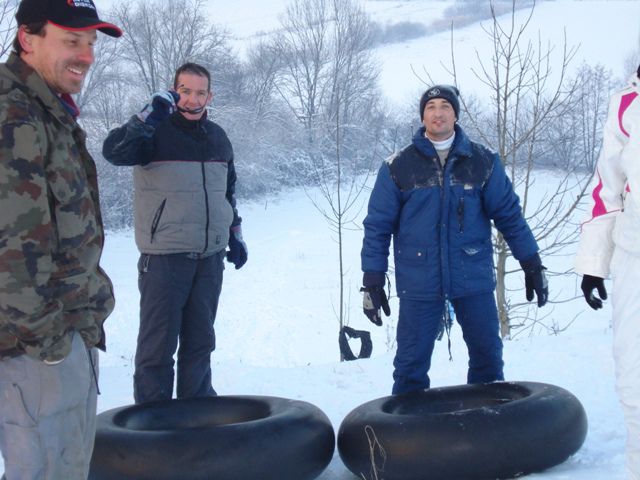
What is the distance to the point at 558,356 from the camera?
5.46m

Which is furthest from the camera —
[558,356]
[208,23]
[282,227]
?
[208,23]

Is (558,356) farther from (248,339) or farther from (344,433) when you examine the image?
(248,339)

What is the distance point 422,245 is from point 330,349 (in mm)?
9444

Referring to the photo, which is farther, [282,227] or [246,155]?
[246,155]

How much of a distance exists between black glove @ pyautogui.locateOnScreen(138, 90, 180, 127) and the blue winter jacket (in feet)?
3.93

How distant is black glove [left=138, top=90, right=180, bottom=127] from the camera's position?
145 inches

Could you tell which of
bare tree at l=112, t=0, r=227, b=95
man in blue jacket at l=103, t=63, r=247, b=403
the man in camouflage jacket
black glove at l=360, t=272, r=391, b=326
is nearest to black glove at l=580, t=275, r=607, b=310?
black glove at l=360, t=272, r=391, b=326

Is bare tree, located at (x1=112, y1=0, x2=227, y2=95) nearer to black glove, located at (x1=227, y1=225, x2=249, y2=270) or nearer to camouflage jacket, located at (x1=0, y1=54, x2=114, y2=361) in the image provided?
black glove, located at (x1=227, y1=225, x2=249, y2=270)

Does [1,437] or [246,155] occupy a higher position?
[246,155]

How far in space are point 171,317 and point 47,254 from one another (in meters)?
1.92

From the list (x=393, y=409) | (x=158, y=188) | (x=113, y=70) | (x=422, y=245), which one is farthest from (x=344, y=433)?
(x=113, y=70)

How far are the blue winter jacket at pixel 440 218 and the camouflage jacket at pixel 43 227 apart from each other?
75.2 inches

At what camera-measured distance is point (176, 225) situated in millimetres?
3873

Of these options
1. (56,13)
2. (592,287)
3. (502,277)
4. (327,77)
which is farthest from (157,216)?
(327,77)
